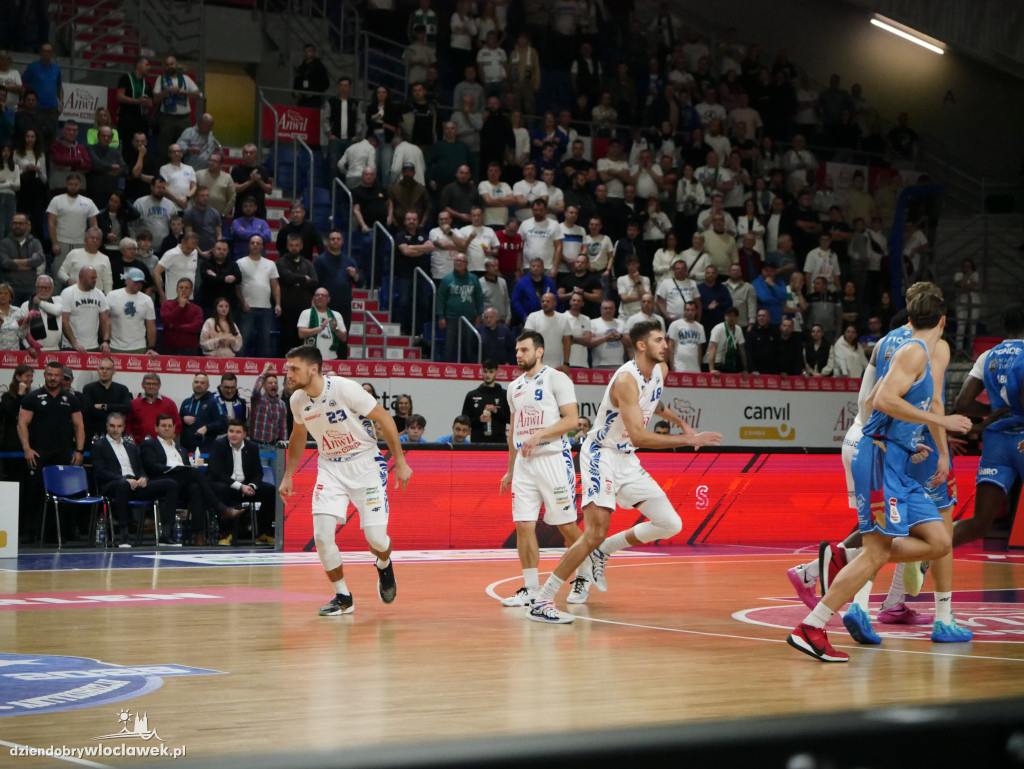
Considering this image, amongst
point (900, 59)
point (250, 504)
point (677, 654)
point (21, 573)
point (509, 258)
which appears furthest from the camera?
point (900, 59)

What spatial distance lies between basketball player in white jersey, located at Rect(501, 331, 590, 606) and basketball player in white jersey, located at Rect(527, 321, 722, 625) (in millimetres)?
230

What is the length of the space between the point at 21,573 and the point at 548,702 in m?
8.30

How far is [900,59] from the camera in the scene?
102ft

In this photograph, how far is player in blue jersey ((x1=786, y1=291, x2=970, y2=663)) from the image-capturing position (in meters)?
7.69

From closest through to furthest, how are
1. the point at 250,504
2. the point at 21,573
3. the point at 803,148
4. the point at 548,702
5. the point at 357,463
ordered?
the point at 548,702 < the point at 357,463 < the point at 21,573 < the point at 250,504 < the point at 803,148

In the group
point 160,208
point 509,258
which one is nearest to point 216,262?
point 160,208

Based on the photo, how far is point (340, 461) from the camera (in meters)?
10.2

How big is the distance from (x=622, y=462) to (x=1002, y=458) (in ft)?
9.72

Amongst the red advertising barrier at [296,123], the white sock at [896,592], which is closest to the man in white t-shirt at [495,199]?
the red advertising barrier at [296,123]

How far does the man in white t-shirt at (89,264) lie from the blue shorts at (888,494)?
474 inches

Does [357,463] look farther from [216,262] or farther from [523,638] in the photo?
[216,262]

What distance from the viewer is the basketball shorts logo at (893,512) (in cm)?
777

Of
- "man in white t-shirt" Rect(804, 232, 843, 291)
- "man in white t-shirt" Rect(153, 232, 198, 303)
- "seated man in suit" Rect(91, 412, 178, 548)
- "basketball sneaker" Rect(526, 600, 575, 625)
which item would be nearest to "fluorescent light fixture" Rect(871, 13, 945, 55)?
"man in white t-shirt" Rect(804, 232, 843, 291)

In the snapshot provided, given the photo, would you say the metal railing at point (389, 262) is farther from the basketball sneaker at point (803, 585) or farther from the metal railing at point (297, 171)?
the basketball sneaker at point (803, 585)
